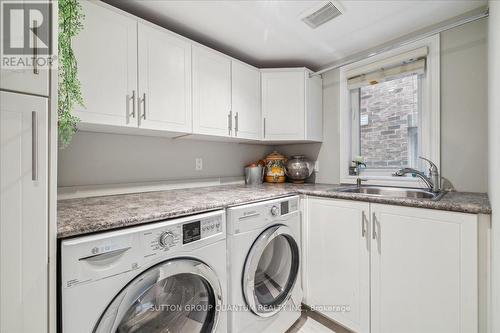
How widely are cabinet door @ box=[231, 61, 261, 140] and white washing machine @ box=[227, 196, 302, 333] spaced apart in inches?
30.2

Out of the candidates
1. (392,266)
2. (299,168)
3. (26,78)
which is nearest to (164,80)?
(26,78)

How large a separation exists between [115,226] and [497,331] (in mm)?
1579

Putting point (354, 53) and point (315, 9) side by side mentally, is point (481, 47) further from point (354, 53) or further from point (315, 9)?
point (315, 9)

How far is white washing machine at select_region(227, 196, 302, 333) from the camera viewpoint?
1299mm

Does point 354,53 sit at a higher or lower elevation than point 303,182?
higher

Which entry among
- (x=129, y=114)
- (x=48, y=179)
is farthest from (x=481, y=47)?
(x=48, y=179)

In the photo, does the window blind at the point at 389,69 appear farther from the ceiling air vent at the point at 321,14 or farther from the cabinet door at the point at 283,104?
the ceiling air vent at the point at 321,14

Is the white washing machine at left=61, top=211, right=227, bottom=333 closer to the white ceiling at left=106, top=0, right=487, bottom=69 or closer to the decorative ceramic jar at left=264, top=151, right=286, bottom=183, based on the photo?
the decorative ceramic jar at left=264, top=151, right=286, bottom=183

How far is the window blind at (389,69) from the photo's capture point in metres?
1.79

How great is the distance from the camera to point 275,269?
1.72m

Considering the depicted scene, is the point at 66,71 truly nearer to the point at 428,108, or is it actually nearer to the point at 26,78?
the point at 26,78

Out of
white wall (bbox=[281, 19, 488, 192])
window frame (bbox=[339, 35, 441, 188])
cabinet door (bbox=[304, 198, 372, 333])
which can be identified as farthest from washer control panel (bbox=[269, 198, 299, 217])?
white wall (bbox=[281, 19, 488, 192])

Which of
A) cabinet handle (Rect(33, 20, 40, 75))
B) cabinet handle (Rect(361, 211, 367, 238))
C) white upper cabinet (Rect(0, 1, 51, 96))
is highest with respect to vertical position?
cabinet handle (Rect(33, 20, 40, 75))

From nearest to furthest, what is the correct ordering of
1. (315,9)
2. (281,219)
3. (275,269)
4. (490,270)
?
(490,270), (315,9), (281,219), (275,269)
